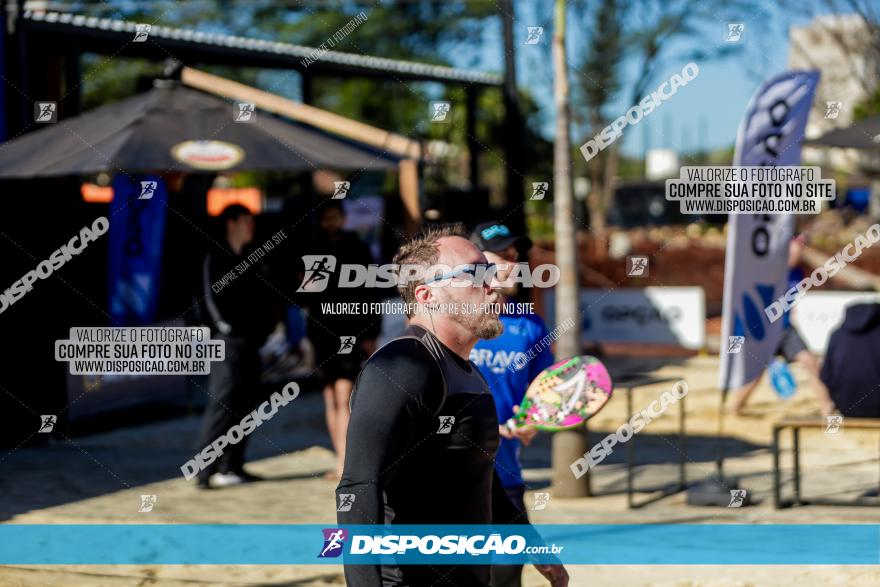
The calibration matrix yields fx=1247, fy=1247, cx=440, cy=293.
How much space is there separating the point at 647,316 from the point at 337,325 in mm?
9814

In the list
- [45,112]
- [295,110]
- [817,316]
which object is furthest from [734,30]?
[817,316]

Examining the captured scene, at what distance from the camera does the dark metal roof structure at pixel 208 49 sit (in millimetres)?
11578

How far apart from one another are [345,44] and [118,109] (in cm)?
3335

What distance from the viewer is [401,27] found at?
140 feet

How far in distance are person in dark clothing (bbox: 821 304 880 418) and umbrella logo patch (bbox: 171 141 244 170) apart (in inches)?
187

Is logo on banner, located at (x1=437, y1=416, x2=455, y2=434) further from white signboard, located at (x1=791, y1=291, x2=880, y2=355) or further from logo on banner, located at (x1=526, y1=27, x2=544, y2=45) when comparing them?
white signboard, located at (x1=791, y1=291, x2=880, y2=355)

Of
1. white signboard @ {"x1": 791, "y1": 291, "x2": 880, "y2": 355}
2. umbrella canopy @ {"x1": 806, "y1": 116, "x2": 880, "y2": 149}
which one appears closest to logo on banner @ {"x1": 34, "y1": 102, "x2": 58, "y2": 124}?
umbrella canopy @ {"x1": 806, "y1": 116, "x2": 880, "y2": 149}

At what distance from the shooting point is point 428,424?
122 inches

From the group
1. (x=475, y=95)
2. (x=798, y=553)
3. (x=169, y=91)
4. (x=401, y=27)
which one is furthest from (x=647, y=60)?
(x=798, y=553)

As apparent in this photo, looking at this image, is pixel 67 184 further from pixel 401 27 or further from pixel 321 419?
pixel 401 27

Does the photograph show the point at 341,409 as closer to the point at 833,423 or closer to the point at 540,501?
the point at 540,501

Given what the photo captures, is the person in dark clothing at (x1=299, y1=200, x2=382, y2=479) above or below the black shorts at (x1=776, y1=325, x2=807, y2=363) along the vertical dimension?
above

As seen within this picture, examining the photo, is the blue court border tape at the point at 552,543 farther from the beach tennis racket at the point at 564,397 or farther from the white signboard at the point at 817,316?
the white signboard at the point at 817,316

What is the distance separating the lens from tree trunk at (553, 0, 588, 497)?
29.4 feet
